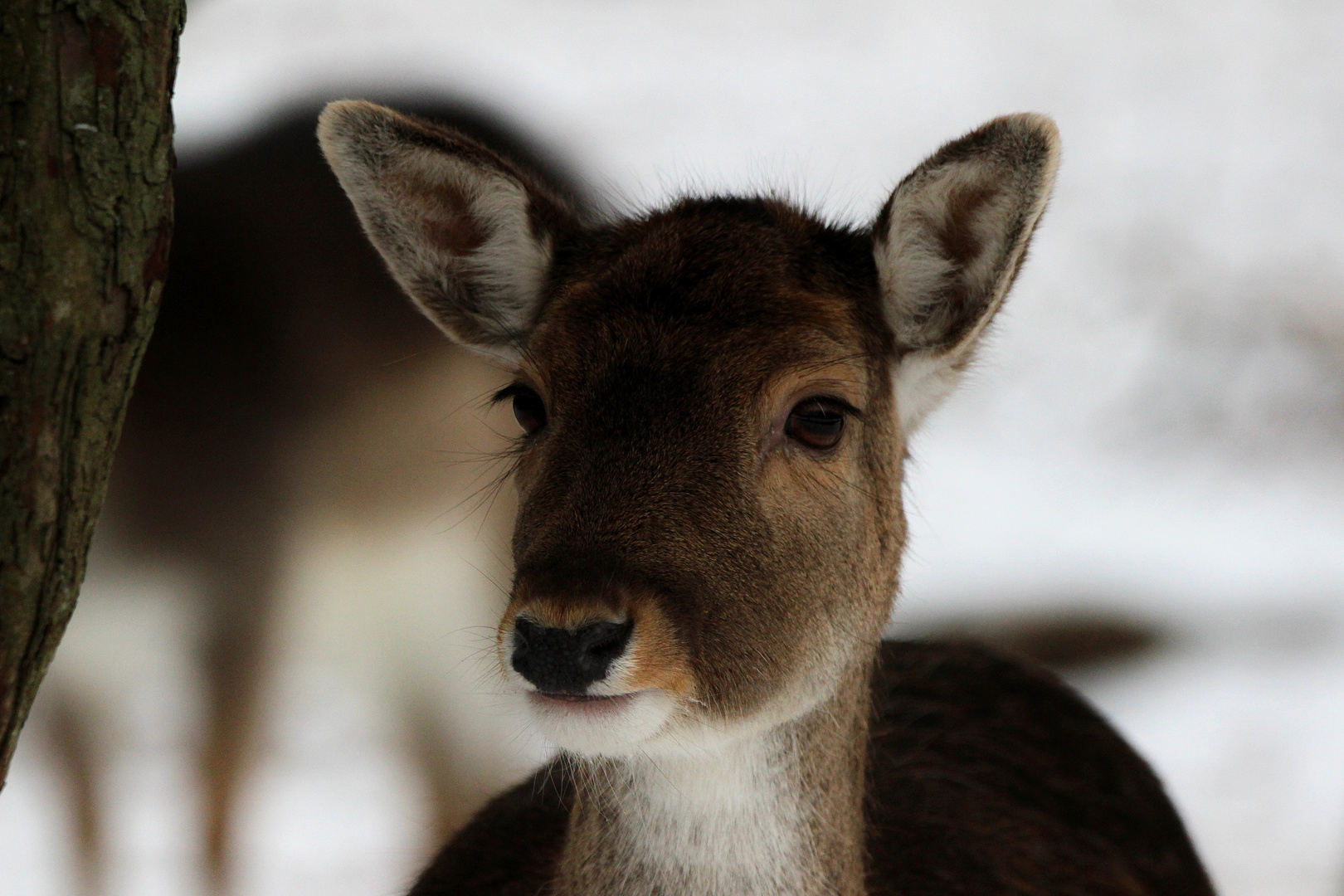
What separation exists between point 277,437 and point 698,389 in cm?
473

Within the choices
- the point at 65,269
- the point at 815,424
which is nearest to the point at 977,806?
the point at 815,424

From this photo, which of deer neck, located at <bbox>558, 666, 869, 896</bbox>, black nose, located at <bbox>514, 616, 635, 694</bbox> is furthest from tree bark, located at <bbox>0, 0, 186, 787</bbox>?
deer neck, located at <bbox>558, 666, 869, 896</bbox>

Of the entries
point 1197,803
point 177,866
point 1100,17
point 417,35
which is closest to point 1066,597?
point 1197,803

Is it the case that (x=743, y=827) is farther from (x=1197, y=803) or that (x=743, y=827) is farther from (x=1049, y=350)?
(x=1049, y=350)

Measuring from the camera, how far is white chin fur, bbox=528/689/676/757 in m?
2.42

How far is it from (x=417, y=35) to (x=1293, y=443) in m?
5.94

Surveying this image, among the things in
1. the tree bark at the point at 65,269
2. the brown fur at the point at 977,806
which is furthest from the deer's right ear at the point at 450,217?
the brown fur at the point at 977,806

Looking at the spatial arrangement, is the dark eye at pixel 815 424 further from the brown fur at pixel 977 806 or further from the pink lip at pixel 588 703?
the brown fur at pixel 977 806

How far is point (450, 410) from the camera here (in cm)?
705

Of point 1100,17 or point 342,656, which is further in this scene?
point 1100,17

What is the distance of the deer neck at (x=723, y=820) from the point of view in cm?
278

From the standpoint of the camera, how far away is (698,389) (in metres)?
2.75

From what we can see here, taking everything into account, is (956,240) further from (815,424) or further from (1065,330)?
(1065,330)

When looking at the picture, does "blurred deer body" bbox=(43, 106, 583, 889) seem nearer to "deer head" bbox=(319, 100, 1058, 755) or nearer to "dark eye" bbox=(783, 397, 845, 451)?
"deer head" bbox=(319, 100, 1058, 755)
